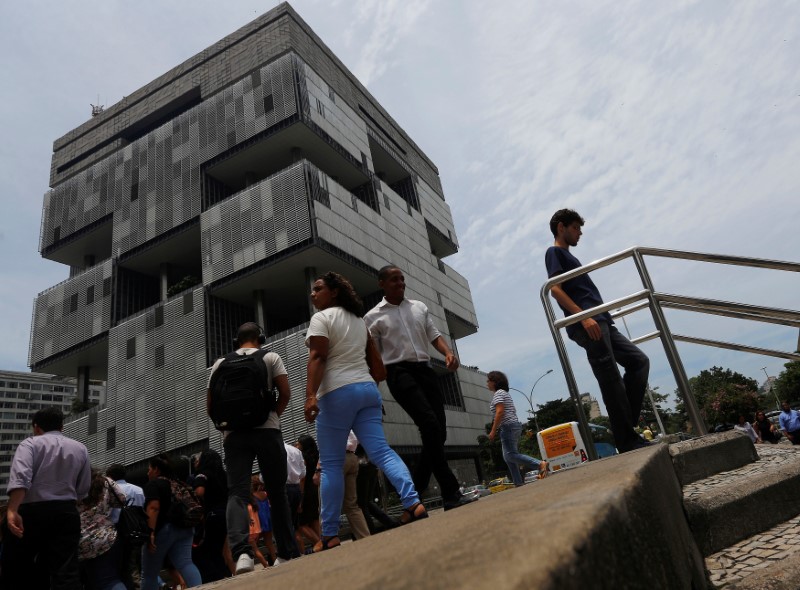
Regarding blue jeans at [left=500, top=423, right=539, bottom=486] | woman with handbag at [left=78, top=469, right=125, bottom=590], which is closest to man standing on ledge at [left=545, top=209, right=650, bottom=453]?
blue jeans at [left=500, top=423, right=539, bottom=486]

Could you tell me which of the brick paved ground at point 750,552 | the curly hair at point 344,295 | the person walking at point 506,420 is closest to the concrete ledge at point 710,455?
the brick paved ground at point 750,552

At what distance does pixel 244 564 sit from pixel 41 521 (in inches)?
54.1

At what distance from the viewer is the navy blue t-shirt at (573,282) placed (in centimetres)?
387

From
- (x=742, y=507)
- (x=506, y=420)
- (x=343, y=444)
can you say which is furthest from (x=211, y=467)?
(x=742, y=507)

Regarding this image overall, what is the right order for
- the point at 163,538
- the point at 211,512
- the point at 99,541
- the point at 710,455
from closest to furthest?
1. the point at 710,455
2. the point at 99,541
3. the point at 163,538
4. the point at 211,512

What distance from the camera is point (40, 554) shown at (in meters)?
3.38

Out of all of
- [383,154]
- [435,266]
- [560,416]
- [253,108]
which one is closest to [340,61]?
[383,154]

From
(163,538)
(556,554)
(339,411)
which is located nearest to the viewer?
(556,554)

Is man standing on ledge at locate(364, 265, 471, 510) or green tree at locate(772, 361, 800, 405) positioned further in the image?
green tree at locate(772, 361, 800, 405)

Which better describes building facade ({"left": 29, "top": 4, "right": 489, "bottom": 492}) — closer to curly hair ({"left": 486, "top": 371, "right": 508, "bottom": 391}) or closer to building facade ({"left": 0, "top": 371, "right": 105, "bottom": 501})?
curly hair ({"left": 486, "top": 371, "right": 508, "bottom": 391})

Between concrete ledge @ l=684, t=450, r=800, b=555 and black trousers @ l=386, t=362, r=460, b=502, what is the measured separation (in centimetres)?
159

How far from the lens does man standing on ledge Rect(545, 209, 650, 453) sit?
351 centimetres

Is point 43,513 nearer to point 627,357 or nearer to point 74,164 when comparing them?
point 627,357

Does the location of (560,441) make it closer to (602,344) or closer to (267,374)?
(602,344)
